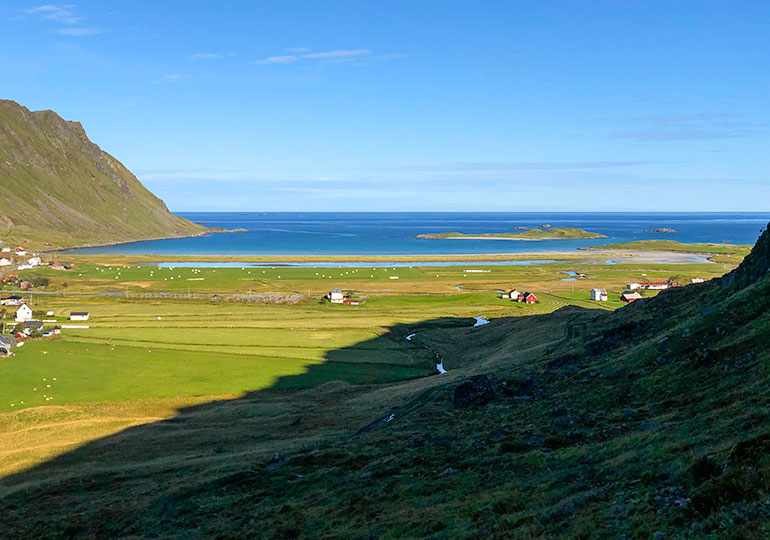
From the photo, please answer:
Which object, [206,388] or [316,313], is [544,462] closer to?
[206,388]

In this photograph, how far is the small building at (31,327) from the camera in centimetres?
8981

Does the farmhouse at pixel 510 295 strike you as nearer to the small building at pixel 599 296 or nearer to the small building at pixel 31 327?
the small building at pixel 599 296

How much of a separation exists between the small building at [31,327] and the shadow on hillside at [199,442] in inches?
1811

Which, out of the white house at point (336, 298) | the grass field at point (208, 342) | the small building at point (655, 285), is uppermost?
the small building at point (655, 285)

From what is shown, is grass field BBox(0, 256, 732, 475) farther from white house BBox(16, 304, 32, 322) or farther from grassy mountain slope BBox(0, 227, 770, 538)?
grassy mountain slope BBox(0, 227, 770, 538)

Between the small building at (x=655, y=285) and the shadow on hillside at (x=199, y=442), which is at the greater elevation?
the small building at (x=655, y=285)

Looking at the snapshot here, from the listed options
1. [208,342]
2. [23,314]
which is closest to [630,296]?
[208,342]

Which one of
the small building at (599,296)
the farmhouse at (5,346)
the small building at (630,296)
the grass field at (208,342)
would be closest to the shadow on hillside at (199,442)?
the grass field at (208,342)

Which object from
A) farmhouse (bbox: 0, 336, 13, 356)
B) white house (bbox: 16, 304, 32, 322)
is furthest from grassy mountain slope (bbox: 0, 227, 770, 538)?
white house (bbox: 16, 304, 32, 322)

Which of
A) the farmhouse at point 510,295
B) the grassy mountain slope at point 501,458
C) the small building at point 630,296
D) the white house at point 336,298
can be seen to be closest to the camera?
the grassy mountain slope at point 501,458

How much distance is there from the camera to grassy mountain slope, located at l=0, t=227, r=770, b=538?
740 inches

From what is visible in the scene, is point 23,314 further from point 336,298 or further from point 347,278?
point 347,278

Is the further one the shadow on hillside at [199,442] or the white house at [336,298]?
the white house at [336,298]

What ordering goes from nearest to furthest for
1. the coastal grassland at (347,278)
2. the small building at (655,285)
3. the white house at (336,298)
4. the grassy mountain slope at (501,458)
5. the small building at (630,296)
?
the grassy mountain slope at (501,458) → the small building at (630,296) → the white house at (336,298) → the small building at (655,285) → the coastal grassland at (347,278)
